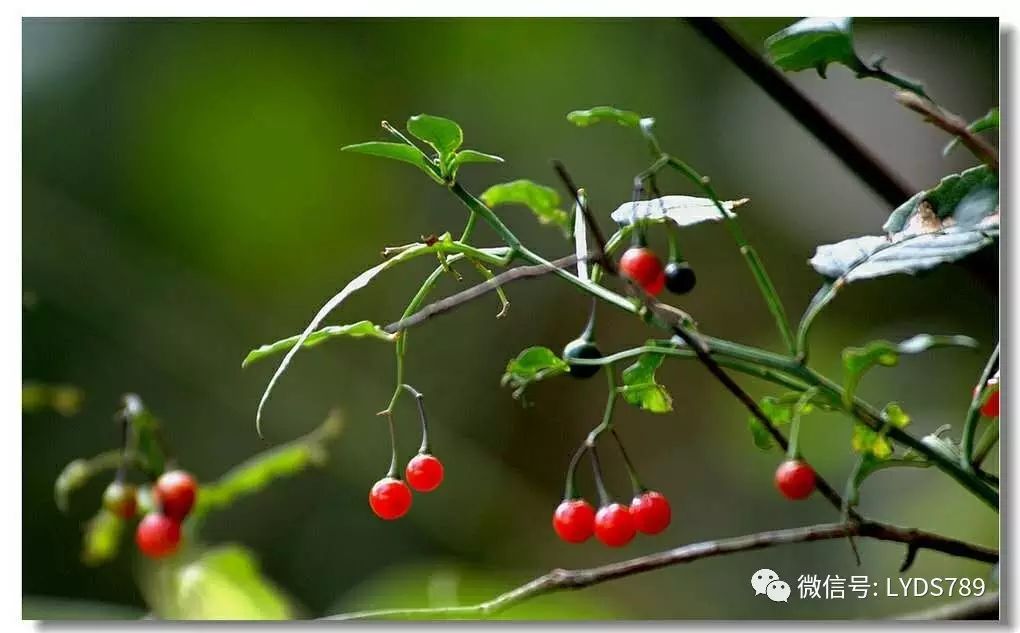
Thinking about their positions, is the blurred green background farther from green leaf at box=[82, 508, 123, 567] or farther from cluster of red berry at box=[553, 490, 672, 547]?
cluster of red berry at box=[553, 490, 672, 547]

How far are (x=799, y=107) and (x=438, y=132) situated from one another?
376mm

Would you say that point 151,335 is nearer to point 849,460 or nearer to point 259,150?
point 259,150

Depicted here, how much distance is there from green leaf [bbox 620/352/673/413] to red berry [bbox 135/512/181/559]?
57 centimetres

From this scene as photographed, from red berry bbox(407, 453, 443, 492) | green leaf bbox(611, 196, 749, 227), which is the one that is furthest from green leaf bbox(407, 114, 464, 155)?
red berry bbox(407, 453, 443, 492)

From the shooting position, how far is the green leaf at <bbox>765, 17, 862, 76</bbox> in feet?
2.16

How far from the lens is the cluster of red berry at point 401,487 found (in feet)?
2.59

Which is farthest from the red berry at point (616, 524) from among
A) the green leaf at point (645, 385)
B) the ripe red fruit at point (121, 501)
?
the ripe red fruit at point (121, 501)

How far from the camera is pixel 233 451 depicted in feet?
5.45

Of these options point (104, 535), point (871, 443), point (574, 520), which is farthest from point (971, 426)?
point (104, 535)

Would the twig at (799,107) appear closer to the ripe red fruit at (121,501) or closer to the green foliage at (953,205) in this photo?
the green foliage at (953,205)

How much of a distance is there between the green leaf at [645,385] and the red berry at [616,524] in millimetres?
122

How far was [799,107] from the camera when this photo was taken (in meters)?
0.88

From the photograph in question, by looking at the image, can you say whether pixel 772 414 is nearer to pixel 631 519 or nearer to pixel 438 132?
pixel 631 519
